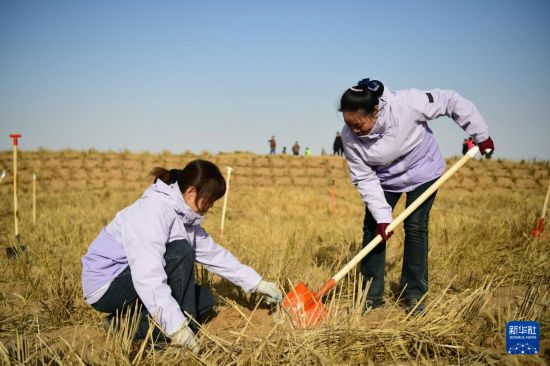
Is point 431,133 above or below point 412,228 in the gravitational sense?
above

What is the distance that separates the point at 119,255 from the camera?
84.6 inches

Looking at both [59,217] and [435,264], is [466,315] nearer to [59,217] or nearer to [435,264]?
[435,264]

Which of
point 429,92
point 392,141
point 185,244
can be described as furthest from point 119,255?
point 429,92

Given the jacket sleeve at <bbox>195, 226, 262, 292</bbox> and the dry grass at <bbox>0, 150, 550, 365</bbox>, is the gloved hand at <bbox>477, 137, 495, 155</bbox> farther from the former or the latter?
the jacket sleeve at <bbox>195, 226, 262, 292</bbox>

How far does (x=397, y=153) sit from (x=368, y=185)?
0.30 metres

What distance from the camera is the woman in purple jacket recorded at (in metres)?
2.53

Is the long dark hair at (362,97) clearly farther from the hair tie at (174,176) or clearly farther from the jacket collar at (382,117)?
the hair tie at (174,176)

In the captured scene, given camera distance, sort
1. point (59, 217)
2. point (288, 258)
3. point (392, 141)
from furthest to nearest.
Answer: point (59, 217) < point (288, 258) < point (392, 141)

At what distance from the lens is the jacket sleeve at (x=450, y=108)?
8.55 ft

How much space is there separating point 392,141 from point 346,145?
1.07ft

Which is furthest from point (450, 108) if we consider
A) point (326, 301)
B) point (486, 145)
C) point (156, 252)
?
point (156, 252)

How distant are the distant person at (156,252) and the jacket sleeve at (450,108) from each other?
1356 mm

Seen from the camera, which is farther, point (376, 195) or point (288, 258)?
point (288, 258)

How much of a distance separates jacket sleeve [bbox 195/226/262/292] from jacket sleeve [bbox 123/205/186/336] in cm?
40
